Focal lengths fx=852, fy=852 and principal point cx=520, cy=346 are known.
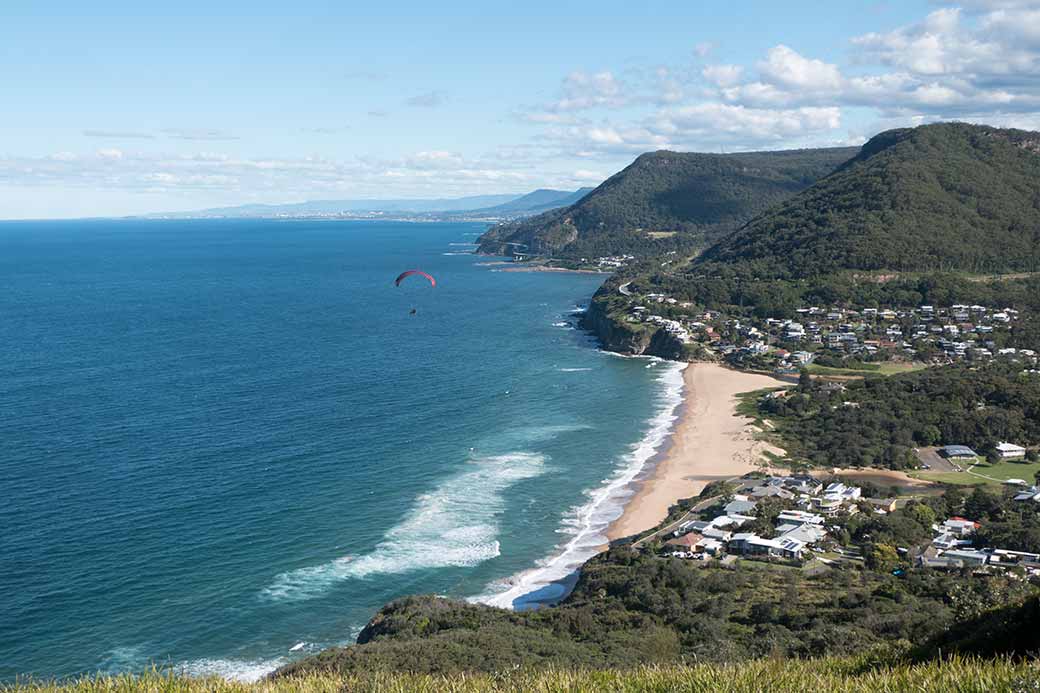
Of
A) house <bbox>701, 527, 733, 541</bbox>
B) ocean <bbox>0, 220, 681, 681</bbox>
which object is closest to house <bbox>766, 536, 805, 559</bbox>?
house <bbox>701, 527, 733, 541</bbox>

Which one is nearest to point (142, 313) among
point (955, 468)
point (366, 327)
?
point (366, 327)

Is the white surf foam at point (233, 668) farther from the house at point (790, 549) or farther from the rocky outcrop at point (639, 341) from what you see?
the rocky outcrop at point (639, 341)

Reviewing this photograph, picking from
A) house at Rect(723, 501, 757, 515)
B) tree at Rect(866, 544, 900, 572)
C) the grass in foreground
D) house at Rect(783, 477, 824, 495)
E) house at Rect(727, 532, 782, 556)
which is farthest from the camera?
house at Rect(783, 477, 824, 495)

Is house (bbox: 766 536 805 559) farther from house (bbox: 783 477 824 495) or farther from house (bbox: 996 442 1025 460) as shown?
house (bbox: 996 442 1025 460)

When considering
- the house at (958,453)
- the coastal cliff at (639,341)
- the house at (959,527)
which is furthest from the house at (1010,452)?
the coastal cliff at (639,341)

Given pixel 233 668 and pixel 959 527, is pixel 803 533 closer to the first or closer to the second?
pixel 959 527

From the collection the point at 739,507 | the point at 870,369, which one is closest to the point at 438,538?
the point at 739,507
